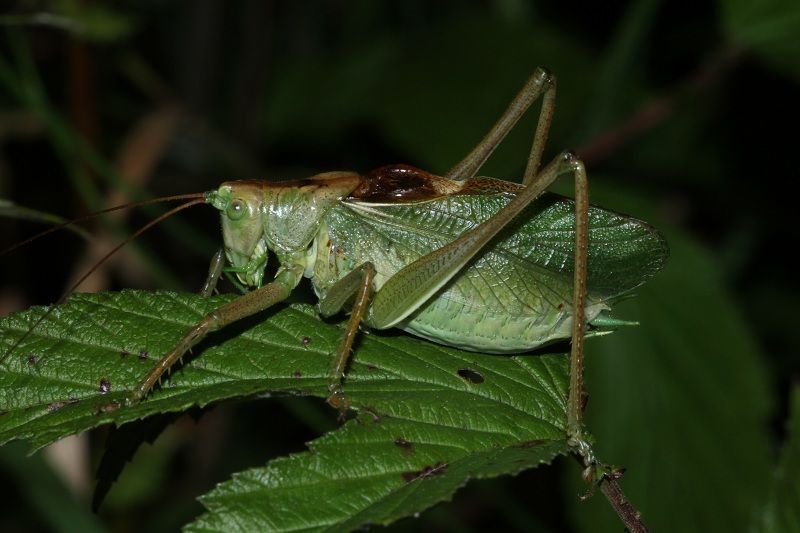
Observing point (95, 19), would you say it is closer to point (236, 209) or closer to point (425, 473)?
point (236, 209)

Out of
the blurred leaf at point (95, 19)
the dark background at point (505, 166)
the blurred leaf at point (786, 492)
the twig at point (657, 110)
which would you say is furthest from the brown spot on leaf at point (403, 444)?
the blurred leaf at point (95, 19)

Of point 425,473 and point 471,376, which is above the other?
point 471,376

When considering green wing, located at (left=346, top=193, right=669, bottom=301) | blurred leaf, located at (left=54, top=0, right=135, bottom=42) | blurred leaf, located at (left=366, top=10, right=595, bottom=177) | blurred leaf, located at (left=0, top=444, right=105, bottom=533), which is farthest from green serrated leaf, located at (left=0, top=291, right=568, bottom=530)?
blurred leaf, located at (left=54, top=0, right=135, bottom=42)

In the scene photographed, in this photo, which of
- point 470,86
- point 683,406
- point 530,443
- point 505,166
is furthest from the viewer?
point 470,86

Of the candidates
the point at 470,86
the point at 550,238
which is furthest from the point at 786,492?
the point at 470,86

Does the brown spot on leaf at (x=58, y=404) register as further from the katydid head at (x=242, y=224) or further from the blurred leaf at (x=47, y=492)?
the blurred leaf at (x=47, y=492)

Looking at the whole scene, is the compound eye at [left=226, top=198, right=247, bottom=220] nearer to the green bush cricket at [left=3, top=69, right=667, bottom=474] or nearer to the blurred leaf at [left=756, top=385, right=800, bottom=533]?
the green bush cricket at [left=3, top=69, right=667, bottom=474]

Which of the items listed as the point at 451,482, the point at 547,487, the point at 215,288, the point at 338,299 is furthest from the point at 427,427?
the point at 547,487
